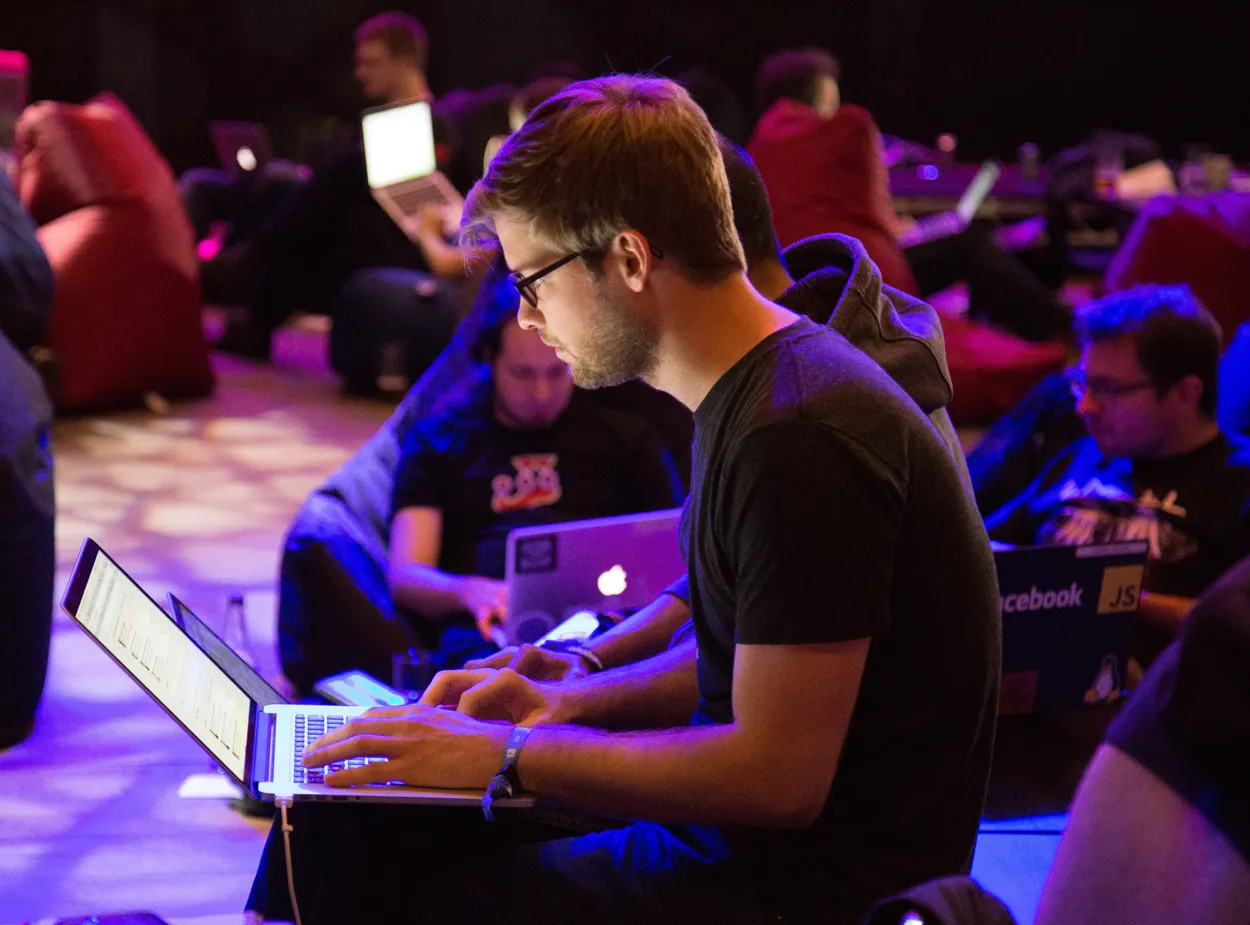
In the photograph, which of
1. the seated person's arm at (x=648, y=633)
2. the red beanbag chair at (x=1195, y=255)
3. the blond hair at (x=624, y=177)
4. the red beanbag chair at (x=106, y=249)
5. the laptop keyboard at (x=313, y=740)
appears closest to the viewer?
the blond hair at (x=624, y=177)

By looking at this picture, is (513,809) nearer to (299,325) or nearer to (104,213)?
(104,213)

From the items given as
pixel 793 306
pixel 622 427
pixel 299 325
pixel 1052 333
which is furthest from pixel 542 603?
pixel 299 325

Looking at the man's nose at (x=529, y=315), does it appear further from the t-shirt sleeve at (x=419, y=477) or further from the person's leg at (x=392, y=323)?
the person's leg at (x=392, y=323)

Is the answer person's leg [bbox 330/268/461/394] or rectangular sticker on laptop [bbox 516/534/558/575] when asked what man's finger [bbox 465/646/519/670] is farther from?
person's leg [bbox 330/268/461/394]

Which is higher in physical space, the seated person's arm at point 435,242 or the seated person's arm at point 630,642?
the seated person's arm at point 630,642

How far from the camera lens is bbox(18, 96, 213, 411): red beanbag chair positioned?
531 centimetres

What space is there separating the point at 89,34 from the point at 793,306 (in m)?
10.0

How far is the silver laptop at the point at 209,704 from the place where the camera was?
4.48 feet

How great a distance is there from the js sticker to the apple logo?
84 cm

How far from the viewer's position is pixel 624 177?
1279 millimetres

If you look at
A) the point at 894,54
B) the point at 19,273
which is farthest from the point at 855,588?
the point at 894,54

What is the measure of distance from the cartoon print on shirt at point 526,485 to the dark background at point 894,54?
346 inches

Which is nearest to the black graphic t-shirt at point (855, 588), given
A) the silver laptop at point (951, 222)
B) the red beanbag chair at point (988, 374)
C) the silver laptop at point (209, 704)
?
the silver laptop at point (209, 704)

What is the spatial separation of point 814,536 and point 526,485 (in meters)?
1.64
